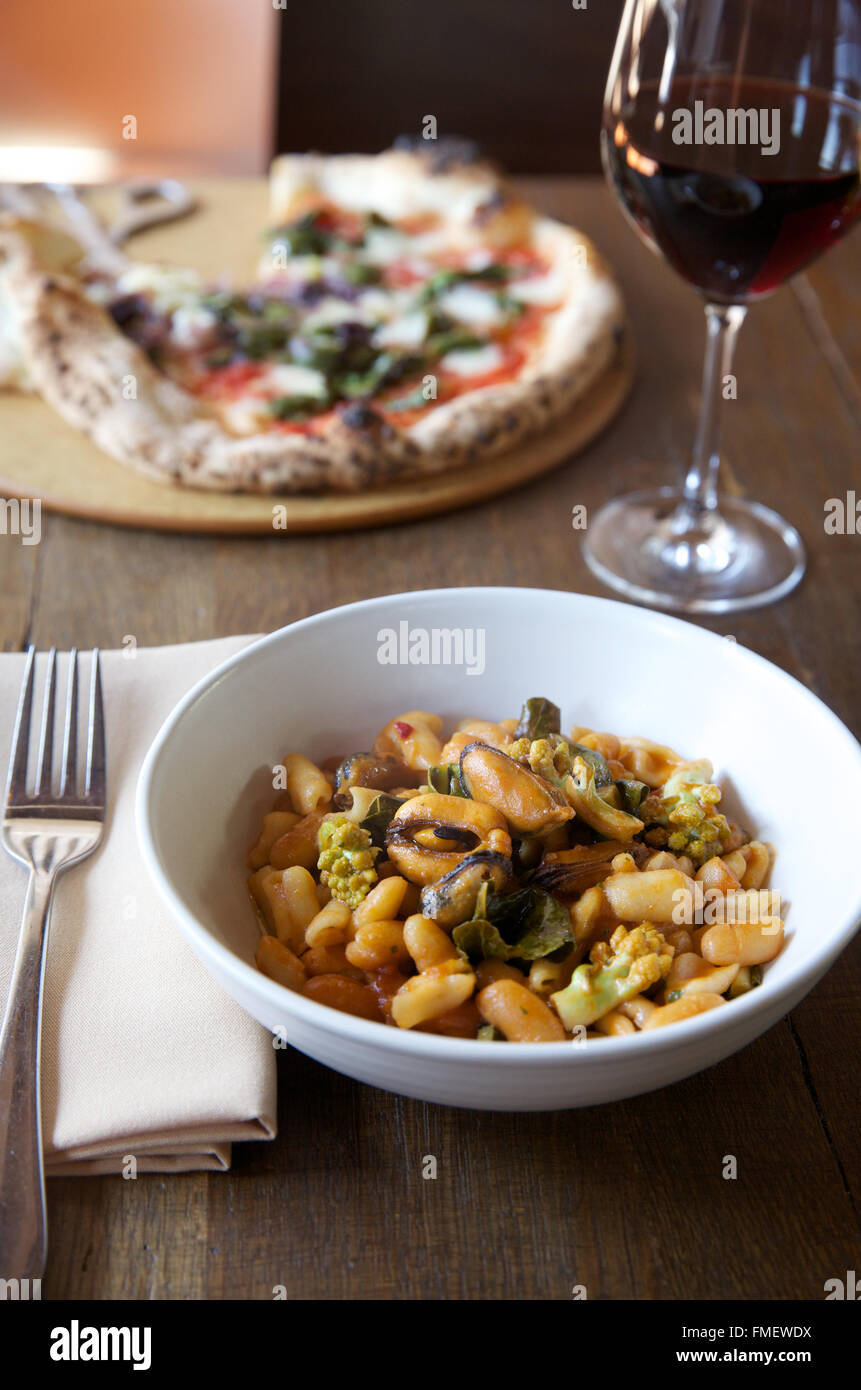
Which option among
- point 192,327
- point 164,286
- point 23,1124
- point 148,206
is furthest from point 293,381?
point 23,1124

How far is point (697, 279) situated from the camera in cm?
160

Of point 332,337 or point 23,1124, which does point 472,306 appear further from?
point 23,1124

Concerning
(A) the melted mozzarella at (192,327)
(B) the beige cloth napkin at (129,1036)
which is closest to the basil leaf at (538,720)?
(B) the beige cloth napkin at (129,1036)

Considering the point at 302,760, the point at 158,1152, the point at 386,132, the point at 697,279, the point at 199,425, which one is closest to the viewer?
the point at 158,1152

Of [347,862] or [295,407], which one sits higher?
[295,407]

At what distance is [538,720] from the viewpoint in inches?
47.0

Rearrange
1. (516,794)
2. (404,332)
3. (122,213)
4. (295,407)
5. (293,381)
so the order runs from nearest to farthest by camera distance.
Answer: (516,794), (295,407), (293,381), (404,332), (122,213)

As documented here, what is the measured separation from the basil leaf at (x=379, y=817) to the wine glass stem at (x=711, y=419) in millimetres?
916

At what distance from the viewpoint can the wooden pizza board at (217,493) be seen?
184 centimetres

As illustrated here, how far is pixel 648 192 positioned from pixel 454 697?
27.2 inches

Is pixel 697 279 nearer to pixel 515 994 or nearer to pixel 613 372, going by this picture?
pixel 613 372

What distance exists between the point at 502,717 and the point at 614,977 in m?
0.43
